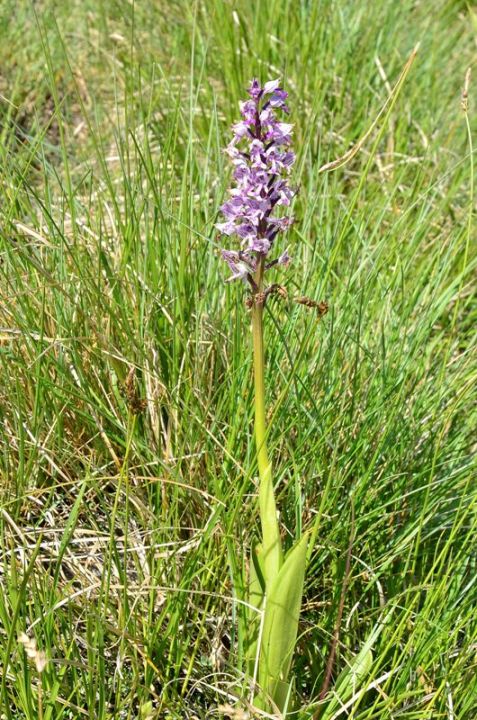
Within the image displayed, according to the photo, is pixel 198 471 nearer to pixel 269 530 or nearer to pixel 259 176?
pixel 269 530

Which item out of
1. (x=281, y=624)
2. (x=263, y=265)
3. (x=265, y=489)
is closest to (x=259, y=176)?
(x=263, y=265)

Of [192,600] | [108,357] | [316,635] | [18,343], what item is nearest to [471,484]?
[316,635]

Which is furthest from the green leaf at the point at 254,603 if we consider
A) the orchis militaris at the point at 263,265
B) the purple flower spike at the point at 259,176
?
the purple flower spike at the point at 259,176

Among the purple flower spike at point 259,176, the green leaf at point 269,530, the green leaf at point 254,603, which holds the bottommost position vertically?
the green leaf at point 254,603

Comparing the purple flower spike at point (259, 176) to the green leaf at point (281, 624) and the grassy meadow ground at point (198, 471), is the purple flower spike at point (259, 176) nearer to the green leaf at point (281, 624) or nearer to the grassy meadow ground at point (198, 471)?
the grassy meadow ground at point (198, 471)

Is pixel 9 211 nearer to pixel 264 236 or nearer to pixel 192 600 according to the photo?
pixel 264 236

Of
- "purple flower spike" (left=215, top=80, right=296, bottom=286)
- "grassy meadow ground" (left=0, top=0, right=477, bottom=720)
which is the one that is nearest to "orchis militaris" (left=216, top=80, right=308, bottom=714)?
"purple flower spike" (left=215, top=80, right=296, bottom=286)

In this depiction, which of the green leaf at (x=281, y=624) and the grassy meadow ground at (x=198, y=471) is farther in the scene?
the grassy meadow ground at (x=198, y=471)
